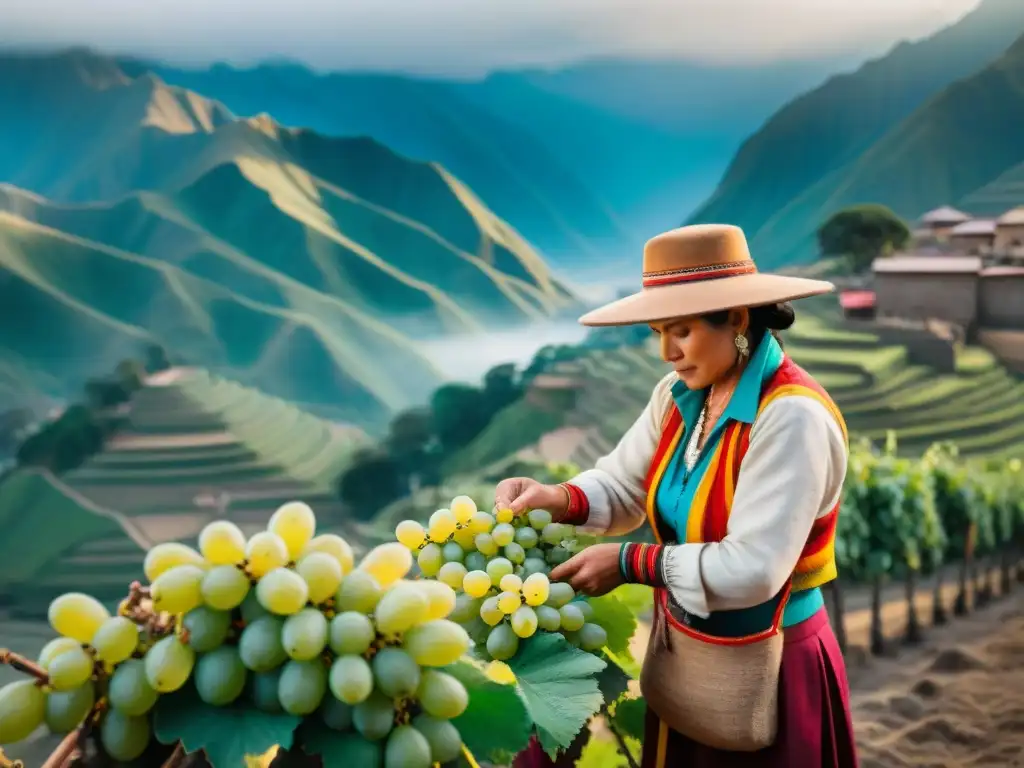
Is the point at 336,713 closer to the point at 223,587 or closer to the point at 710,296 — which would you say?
the point at 223,587

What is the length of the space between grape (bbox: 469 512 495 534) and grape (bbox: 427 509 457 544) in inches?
1.0

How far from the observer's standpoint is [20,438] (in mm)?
7941

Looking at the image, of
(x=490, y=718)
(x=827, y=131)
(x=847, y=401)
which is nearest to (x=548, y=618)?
(x=490, y=718)

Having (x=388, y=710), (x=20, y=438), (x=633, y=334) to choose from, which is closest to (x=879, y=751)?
(x=388, y=710)

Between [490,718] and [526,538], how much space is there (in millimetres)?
374

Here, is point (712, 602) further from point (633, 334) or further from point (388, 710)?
point (633, 334)

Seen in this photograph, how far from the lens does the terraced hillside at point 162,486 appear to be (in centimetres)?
854

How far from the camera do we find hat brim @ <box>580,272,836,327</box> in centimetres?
110

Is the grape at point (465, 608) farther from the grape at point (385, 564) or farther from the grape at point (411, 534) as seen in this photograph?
the grape at point (385, 564)

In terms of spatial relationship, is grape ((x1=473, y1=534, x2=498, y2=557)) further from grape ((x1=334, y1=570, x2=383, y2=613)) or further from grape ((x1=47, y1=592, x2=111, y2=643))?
grape ((x1=47, y1=592, x2=111, y2=643))

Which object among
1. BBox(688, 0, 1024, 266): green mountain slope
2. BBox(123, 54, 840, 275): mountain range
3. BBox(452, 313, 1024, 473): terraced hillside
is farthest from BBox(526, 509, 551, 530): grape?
BBox(688, 0, 1024, 266): green mountain slope

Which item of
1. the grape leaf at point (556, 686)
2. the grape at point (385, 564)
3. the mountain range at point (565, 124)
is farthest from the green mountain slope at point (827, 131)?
the grape at point (385, 564)

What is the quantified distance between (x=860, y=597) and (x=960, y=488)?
2.23m

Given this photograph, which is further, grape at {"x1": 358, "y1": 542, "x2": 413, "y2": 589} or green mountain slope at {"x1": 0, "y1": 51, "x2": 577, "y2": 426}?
green mountain slope at {"x1": 0, "y1": 51, "x2": 577, "y2": 426}
